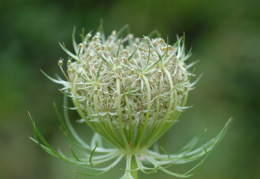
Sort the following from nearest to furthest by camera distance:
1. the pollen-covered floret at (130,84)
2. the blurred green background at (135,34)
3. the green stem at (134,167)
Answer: the pollen-covered floret at (130,84) → the green stem at (134,167) → the blurred green background at (135,34)

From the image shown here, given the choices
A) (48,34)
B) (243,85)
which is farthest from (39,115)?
(243,85)

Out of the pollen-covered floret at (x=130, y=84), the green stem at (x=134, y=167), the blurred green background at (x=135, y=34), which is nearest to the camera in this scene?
the pollen-covered floret at (x=130, y=84)

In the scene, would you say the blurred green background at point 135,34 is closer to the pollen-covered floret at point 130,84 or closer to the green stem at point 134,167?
the green stem at point 134,167

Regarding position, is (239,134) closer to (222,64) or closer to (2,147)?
(222,64)

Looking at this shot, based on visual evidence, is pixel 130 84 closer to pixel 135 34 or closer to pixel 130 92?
pixel 130 92

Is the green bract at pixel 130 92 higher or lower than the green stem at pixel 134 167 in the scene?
higher

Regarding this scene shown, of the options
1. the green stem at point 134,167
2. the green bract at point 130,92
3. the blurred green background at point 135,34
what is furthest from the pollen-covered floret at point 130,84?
the blurred green background at point 135,34

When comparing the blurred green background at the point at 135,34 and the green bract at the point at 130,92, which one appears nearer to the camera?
the green bract at the point at 130,92

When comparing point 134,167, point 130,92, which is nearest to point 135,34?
point 134,167
